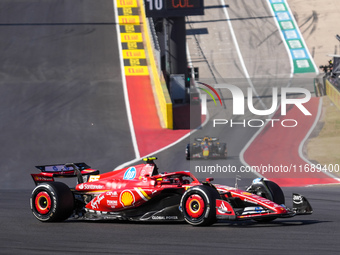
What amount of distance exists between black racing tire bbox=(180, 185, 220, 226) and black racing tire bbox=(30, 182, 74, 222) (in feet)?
7.37

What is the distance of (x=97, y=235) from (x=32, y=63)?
29870mm

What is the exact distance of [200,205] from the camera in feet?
36.8

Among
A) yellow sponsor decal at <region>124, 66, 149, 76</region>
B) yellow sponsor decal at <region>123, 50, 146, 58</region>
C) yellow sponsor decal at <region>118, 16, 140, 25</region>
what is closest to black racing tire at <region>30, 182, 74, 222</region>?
yellow sponsor decal at <region>124, 66, 149, 76</region>

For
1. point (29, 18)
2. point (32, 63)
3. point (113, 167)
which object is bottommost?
point (113, 167)

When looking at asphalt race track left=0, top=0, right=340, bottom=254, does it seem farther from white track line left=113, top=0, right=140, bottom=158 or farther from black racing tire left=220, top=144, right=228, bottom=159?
black racing tire left=220, top=144, right=228, bottom=159

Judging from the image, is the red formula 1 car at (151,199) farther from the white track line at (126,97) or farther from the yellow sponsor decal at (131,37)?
the yellow sponsor decal at (131,37)

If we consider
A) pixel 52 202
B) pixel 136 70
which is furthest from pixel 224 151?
pixel 136 70

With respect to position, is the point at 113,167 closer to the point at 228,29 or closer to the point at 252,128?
the point at 252,128

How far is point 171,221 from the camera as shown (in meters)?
12.0

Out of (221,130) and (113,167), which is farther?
(221,130)

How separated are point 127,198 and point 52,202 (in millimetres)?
1332

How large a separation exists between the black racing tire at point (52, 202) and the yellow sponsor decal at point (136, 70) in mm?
26738

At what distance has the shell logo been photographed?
39.8 ft

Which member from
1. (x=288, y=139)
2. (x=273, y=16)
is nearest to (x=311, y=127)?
(x=288, y=139)
